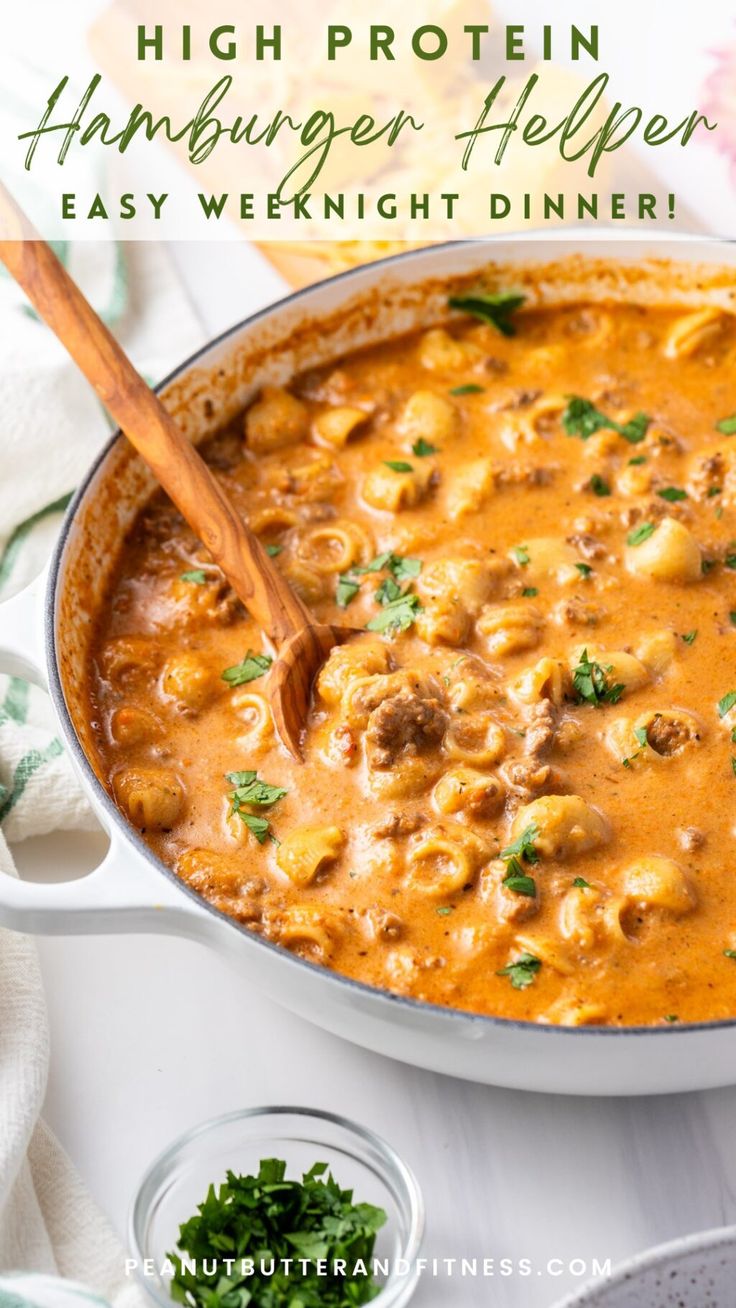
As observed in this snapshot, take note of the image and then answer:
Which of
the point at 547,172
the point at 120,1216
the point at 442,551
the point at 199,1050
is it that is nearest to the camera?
the point at 120,1216

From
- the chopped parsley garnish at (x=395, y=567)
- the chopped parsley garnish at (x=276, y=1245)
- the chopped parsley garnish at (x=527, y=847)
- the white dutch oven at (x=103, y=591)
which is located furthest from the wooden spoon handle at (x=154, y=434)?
the chopped parsley garnish at (x=276, y=1245)

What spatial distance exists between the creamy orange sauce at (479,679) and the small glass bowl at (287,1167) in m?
0.37

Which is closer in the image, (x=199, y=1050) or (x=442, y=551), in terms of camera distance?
(x=199, y=1050)

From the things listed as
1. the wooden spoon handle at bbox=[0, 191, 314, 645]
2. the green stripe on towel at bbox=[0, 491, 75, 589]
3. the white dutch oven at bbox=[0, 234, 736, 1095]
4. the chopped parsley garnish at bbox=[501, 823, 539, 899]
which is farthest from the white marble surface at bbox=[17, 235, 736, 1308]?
the green stripe on towel at bbox=[0, 491, 75, 589]

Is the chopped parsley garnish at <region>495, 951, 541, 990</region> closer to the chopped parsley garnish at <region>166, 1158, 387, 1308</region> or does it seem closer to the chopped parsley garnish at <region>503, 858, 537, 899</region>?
the chopped parsley garnish at <region>503, 858, 537, 899</region>

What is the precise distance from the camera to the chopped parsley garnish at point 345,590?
4.58m

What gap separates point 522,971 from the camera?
372cm

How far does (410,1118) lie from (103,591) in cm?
177

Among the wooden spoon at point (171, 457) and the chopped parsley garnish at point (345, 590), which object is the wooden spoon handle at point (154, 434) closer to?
the wooden spoon at point (171, 457)

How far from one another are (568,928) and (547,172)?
306 centimetres

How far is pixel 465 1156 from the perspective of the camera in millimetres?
3742

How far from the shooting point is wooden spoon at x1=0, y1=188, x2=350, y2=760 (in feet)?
14.4

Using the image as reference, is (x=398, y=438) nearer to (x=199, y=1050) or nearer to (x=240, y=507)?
(x=240, y=507)

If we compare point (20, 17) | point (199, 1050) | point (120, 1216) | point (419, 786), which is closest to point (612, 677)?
point (419, 786)
